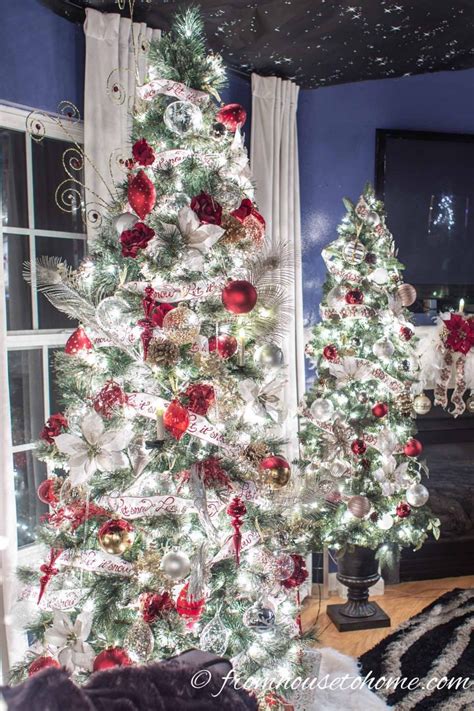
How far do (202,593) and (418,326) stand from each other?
8.59 feet

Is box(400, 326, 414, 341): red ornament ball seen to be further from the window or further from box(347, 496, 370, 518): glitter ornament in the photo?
Result: the window

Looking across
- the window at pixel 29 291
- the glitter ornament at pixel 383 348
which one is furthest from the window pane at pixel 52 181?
the glitter ornament at pixel 383 348

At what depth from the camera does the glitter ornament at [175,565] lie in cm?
172

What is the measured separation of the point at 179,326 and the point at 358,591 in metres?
2.29

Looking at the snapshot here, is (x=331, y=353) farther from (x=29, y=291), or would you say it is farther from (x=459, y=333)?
(x=29, y=291)

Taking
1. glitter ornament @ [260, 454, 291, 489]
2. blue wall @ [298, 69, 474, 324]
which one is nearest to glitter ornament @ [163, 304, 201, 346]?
glitter ornament @ [260, 454, 291, 489]

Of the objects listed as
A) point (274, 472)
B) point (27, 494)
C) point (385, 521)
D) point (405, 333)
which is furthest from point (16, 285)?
point (385, 521)

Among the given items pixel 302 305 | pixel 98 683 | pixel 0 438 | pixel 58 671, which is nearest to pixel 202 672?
pixel 98 683

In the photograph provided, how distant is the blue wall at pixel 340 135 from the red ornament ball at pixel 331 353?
0.74 metres

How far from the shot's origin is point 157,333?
1791 millimetres

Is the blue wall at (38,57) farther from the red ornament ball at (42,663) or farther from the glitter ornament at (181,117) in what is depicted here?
the red ornament ball at (42,663)

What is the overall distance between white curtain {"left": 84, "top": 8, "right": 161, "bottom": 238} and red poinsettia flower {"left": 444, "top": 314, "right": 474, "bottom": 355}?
204cm

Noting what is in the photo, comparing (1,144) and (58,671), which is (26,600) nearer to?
(58,671)

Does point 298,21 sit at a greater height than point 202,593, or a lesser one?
greater
